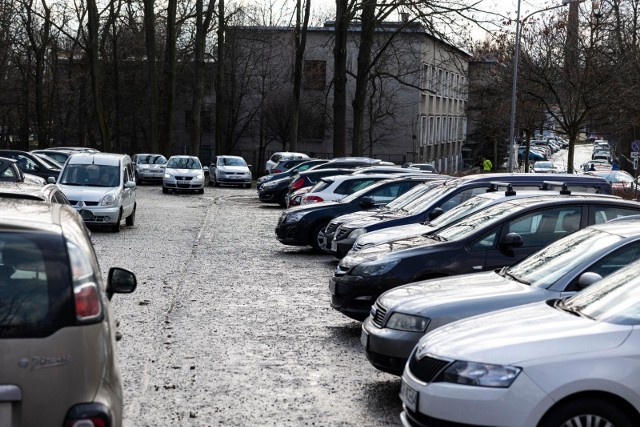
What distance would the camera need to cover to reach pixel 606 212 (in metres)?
11.4

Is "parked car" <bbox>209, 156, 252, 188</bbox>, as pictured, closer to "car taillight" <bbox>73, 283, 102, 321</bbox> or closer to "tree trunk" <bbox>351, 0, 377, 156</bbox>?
"tree trunk" <bbox>351, 0, 377, 156</bbox>

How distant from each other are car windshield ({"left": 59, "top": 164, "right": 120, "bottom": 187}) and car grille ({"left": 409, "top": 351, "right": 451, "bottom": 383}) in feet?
60.1

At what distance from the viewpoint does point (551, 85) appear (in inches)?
1479

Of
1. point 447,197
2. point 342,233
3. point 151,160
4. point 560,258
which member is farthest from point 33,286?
point 151,160

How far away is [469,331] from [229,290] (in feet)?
27.8

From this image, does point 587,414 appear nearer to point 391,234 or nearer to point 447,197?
point 391,234

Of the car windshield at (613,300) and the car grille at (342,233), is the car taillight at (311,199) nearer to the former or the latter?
the car grille at (342,233)

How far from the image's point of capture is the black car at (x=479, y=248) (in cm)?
1101

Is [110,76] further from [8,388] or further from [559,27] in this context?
[8,388]

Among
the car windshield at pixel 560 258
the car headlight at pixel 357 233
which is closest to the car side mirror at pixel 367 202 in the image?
the car headlight at pixel 357 233

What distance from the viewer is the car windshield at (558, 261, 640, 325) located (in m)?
6.37

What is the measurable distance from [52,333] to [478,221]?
7.64m

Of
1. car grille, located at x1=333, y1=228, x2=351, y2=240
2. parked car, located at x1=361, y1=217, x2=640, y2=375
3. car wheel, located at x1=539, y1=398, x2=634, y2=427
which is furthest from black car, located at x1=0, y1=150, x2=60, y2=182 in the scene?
car wheel, located at x1=539, y1=398, x2=634, y2=427

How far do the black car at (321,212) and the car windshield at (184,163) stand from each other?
2259 cm
